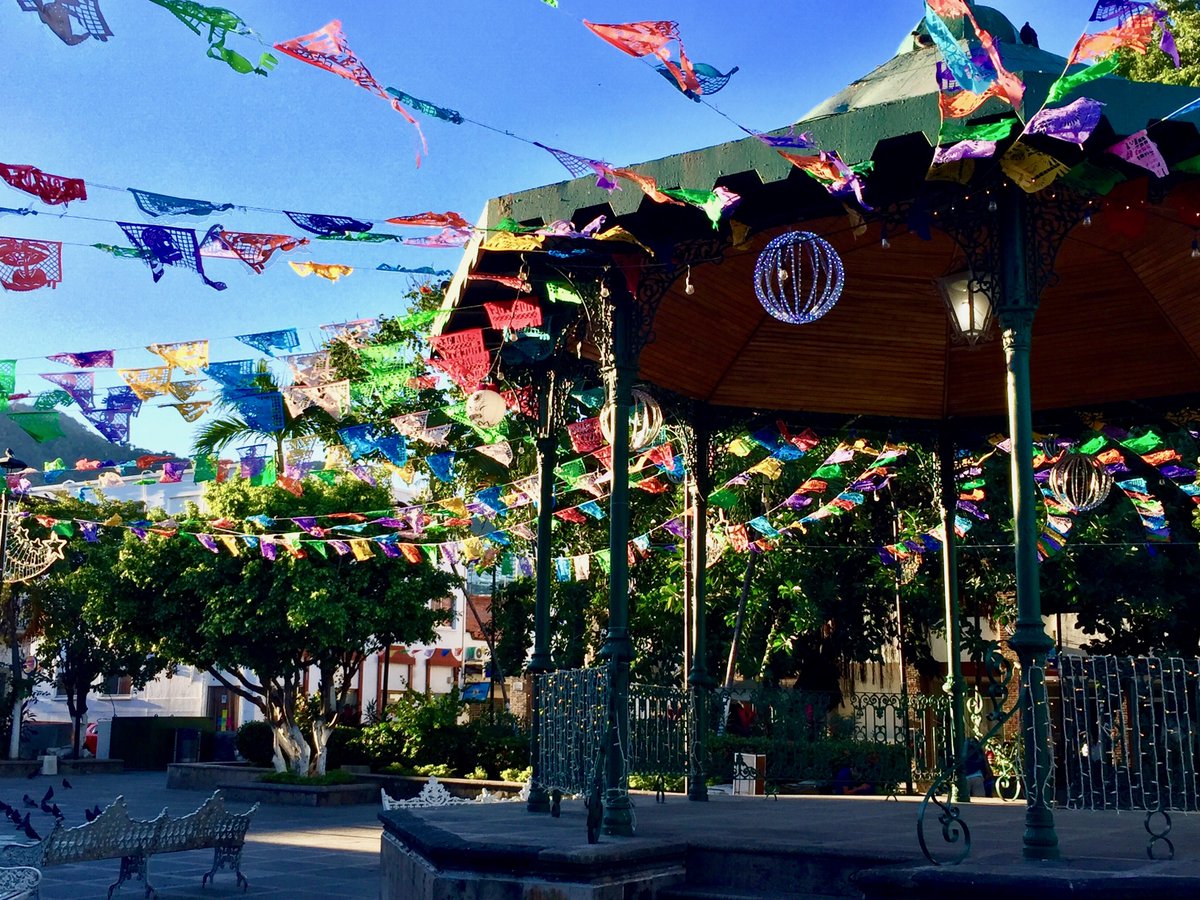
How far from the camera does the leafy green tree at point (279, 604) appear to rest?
2255 cm

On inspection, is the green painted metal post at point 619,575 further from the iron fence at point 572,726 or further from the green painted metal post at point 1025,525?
the green painted metal post at point 1025,525

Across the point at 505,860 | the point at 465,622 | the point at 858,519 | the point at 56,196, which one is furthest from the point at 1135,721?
the point at 465,622

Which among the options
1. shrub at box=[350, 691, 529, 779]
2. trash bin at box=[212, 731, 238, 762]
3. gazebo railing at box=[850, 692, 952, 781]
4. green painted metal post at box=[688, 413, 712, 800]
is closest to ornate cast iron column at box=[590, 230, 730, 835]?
green painted metal post at box=[688, 413, 712, 800]

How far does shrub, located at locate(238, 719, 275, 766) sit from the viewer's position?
1074 inches

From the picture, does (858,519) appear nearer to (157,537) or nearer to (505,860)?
(157,537)

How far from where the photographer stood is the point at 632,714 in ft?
28.0

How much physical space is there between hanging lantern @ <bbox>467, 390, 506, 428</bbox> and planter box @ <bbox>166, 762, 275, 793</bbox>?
51.4ft

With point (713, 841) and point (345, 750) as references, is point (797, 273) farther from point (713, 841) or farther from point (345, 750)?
point (345, 750)

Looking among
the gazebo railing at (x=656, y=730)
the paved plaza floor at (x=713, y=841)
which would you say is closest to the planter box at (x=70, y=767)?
the paved plaza floor at (x=713, y=841)

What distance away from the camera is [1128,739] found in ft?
21.1

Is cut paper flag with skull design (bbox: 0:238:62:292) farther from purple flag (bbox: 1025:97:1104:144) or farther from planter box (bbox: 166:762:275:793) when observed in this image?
planter box (bbox: 166:762:275:793)

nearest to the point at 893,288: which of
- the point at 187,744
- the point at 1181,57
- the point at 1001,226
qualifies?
the point at 1001,226

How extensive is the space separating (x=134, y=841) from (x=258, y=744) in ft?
59.7

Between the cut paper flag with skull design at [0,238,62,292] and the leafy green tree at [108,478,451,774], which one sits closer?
the cut paper flag with skull design at [0,238,62,292]
